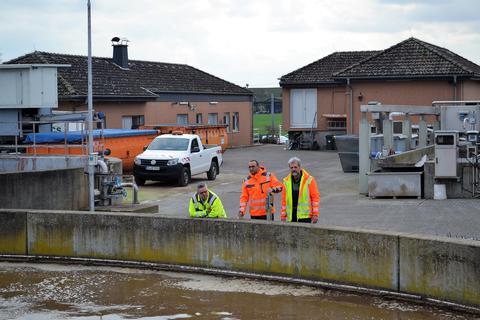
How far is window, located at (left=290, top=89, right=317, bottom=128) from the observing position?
175 feet

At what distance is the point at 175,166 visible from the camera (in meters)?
30.1

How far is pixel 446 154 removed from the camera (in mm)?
24438

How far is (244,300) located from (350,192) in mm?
15598

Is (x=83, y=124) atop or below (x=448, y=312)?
atop

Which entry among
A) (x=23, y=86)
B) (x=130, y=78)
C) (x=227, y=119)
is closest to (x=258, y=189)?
(x=23, y=86)

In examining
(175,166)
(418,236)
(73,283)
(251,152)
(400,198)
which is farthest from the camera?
(251,152)

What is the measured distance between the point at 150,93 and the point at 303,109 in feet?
38.1

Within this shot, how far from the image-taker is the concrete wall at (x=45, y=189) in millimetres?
19062

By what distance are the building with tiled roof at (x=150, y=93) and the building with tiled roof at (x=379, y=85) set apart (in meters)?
4.25

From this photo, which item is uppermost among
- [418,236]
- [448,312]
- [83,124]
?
[83,124]

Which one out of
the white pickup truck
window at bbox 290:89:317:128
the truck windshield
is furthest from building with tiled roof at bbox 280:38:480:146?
the truck windshield

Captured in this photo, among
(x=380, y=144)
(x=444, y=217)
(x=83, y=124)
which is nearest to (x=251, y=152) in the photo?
(x=380, y=144)

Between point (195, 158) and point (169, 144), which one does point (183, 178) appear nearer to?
point (195, 158)

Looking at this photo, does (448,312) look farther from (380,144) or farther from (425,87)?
(425,87)
